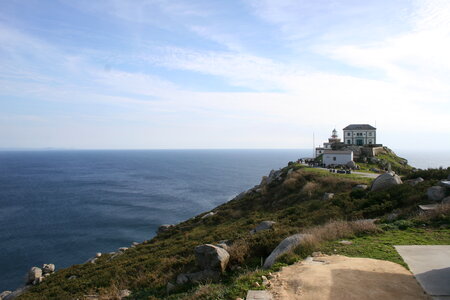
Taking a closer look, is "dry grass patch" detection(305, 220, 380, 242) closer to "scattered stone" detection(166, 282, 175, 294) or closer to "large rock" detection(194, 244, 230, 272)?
"large rock" detection(194, 244, 230, 272)

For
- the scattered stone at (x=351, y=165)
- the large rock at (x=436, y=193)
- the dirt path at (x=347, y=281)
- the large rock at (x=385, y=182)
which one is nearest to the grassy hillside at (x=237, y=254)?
the large rock at (x=436, y=193)

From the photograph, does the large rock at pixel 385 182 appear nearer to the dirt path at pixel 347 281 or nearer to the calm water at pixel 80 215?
the dirt path at pixel 347 281

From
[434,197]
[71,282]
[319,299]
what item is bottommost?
→ [71,282]

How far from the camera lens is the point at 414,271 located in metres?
8.88

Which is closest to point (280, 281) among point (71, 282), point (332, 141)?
point (71, 282)

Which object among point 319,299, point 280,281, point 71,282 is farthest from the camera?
point 71,282

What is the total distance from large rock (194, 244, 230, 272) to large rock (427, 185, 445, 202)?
1356 cm

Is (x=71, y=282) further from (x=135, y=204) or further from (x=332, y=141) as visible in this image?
(x=332, y=141)

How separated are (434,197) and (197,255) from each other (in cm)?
1481

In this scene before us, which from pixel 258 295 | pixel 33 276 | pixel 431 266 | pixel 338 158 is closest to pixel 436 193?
pixel 431 266

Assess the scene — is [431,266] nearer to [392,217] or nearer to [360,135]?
[392,217]

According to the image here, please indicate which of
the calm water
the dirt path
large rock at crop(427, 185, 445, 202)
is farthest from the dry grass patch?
the calm water

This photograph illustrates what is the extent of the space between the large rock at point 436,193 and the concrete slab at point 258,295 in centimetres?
1469

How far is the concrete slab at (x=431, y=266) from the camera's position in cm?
777
